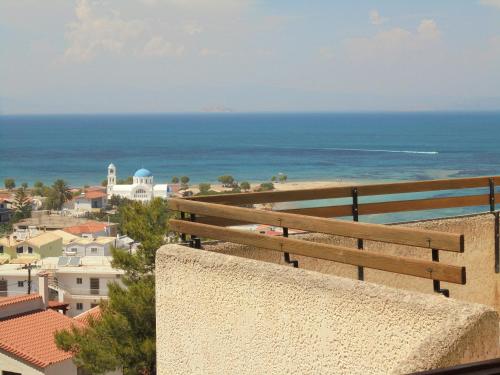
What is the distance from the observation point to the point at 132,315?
13586 mm

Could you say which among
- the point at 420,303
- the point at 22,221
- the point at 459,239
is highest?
the point at 459,239

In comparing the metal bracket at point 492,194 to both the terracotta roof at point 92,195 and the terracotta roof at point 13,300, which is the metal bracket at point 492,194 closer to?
the terracotta roof at point 13,300

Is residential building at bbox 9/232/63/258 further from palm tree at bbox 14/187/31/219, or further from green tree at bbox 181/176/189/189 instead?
green tree at bbox 181/176/189/189

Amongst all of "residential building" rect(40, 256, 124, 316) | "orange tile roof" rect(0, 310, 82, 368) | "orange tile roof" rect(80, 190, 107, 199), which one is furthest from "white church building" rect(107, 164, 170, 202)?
"orange tile roof" rect(0, 310, 82, 368)

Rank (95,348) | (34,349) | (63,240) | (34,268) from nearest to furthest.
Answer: (95,348)
(34,349)
(34,268)
(63,240)

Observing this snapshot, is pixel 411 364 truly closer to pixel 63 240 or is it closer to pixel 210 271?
pixel 210 271

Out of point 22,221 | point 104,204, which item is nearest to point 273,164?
point 104,204

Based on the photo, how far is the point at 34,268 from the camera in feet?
162

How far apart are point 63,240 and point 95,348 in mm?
49161

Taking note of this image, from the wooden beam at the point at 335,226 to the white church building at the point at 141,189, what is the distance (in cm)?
9274

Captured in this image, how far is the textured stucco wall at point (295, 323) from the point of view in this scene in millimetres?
3504

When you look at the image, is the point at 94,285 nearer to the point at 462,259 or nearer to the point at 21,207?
the point at 462,259

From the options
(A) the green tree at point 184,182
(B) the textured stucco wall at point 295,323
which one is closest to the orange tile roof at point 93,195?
(A) the green tree at point 184,182

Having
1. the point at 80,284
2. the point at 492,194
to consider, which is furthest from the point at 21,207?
the point at 492,194
